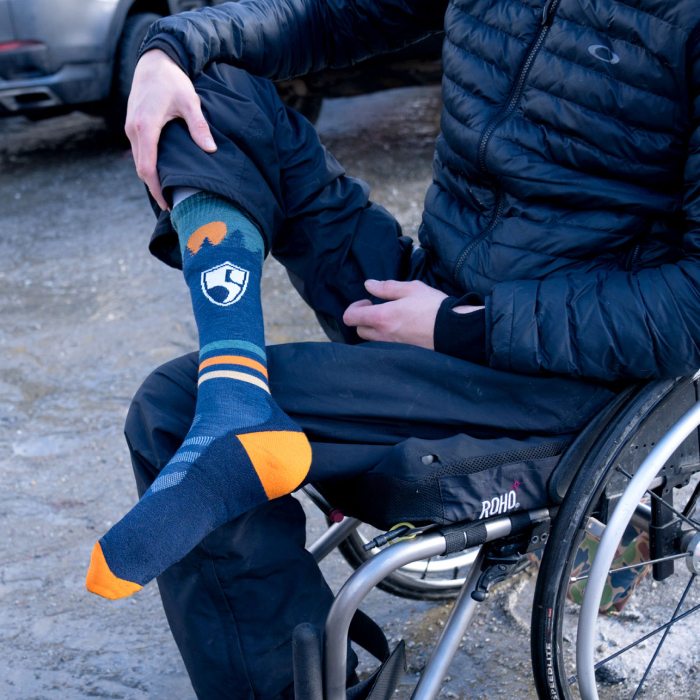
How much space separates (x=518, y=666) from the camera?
6.99 feet

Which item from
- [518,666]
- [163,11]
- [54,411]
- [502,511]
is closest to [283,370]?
[502,511]

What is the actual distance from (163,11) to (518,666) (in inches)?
152

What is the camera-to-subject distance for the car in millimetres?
4508

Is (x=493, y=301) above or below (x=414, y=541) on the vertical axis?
above

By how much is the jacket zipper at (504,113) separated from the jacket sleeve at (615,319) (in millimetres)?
169

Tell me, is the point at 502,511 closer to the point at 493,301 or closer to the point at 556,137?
the point at 493,301

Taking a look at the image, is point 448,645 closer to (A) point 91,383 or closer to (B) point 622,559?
(B) point 622,559

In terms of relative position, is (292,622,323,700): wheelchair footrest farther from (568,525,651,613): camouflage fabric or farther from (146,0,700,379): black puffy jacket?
(568,525,651,613): camouflage fabric

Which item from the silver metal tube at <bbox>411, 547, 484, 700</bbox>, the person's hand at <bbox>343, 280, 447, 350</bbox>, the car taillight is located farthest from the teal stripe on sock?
the car taillight

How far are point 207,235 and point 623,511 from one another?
28.3 inches

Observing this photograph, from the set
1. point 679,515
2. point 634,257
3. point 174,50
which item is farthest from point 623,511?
point 174,50

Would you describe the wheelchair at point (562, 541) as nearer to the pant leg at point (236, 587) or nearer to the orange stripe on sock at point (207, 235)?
the pant leg at point (236, 587)

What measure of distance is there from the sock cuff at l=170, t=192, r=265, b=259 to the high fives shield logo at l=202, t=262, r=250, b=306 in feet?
0.18

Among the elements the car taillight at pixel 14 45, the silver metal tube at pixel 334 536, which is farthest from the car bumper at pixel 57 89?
the silver metal tube at pixel 334 536
